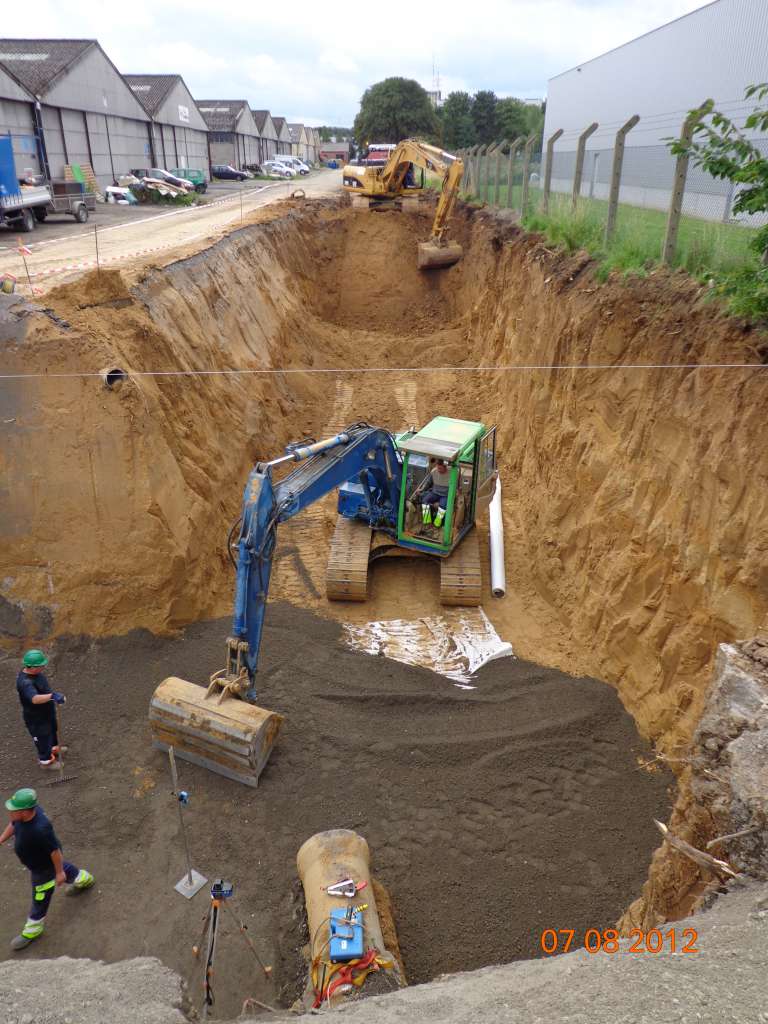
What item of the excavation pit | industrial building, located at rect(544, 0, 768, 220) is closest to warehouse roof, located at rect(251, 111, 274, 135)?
industrial building, located at rect(544, 0, 768, 220)

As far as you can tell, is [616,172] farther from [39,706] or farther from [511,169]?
[39,706]

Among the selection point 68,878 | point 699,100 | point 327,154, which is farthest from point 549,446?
point 327,154

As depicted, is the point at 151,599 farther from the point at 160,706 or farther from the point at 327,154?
the point at 327,154

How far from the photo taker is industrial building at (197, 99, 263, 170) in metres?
64.3

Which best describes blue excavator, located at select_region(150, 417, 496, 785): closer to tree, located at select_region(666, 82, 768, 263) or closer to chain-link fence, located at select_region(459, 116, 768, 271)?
chain-link fence, located at select_region(459, 116, 768, 271)

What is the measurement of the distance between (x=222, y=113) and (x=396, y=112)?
1833 cm

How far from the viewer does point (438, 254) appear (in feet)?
79.4

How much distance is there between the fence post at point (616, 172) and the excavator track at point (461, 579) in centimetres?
641

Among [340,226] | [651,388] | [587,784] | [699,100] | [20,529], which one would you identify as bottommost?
[587,784]

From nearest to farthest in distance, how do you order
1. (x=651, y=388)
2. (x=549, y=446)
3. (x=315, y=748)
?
(x=315, y=748) < (x=651, y=388) < (x=549, y=446)

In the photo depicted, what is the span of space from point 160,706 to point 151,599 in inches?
103

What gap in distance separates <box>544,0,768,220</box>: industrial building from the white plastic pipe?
19.3ft

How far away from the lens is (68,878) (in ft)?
21.4

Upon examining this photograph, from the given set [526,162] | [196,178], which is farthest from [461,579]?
[196,178]
